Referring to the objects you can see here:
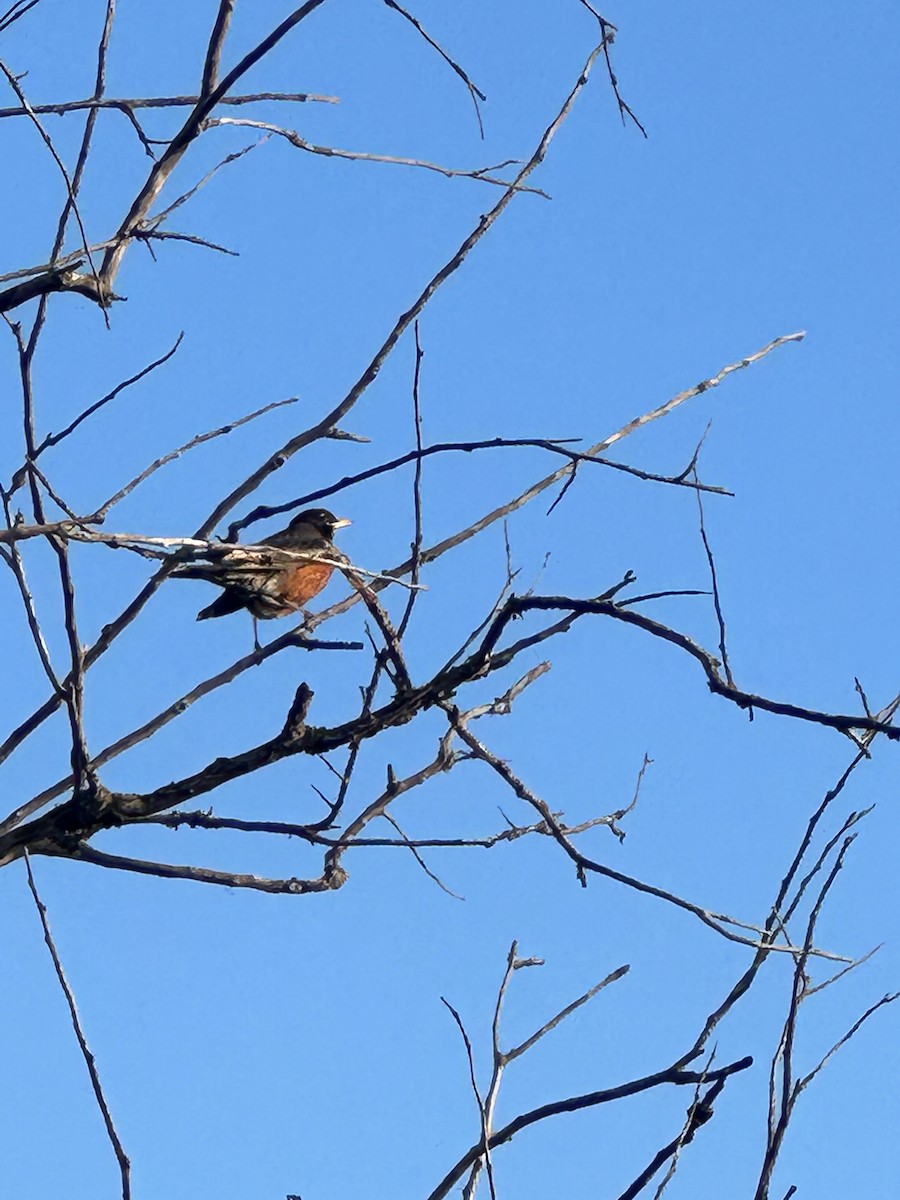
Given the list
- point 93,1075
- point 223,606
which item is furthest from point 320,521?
point 93,1075

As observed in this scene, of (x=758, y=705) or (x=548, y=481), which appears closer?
(x=758, y=705)

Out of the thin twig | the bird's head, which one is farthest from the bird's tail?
the thin twig

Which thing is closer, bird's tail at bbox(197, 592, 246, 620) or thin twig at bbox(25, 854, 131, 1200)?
thin twig at bbox(25, 854, 131, 1200)

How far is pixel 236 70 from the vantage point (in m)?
3.51

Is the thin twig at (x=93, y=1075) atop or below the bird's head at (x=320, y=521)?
below

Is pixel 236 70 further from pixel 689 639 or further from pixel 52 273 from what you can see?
pixel 689 639

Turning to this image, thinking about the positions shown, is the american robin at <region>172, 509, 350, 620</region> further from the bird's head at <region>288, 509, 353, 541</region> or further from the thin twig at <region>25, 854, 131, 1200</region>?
the thin twig at <region>25, 854, 131, 1200</region>

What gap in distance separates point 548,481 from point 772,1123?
151 cm

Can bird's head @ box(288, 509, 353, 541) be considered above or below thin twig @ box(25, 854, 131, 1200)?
above

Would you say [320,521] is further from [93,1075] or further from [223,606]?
[93,1075]

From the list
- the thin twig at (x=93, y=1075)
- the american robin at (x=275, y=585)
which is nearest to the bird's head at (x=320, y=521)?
the american robin at (x=275, y=585)

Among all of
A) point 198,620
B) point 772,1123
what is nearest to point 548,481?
point 772,1123

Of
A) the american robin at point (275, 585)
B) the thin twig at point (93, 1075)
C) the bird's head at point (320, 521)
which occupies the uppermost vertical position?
the bird's head at point (320, 521)

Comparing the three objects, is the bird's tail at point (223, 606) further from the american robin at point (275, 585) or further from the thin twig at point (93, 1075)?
the thin twig at point (93, 1075)
